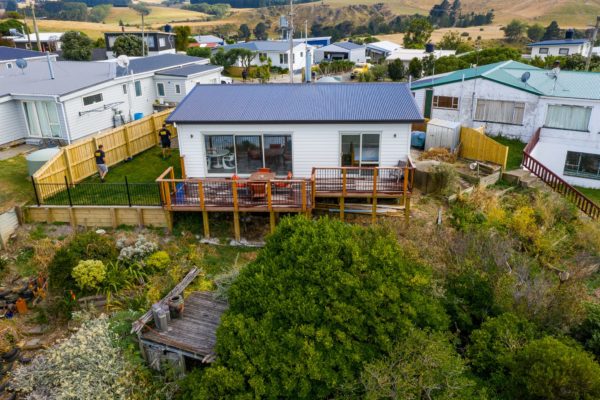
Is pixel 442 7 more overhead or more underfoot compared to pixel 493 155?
more overhead

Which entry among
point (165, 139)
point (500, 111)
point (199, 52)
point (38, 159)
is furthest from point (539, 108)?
point (199, 52)

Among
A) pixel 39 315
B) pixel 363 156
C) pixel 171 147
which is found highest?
pixel 363 156

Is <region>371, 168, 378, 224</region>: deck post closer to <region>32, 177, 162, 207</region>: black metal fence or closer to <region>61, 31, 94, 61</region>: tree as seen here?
<region>32, 177, 162, 207</region>: black metal fence

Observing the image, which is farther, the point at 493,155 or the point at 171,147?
the point at 171,147

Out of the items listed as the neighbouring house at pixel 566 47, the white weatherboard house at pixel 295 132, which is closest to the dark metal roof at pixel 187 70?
the white weatherboard house at pixel 295 132

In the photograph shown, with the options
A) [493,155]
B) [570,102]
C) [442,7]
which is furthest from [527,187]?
[442,7]

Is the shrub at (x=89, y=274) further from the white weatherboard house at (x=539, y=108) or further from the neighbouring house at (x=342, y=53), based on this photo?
the neighbouring house at (x=342, y=53)

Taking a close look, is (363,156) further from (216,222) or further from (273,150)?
(216,222)
